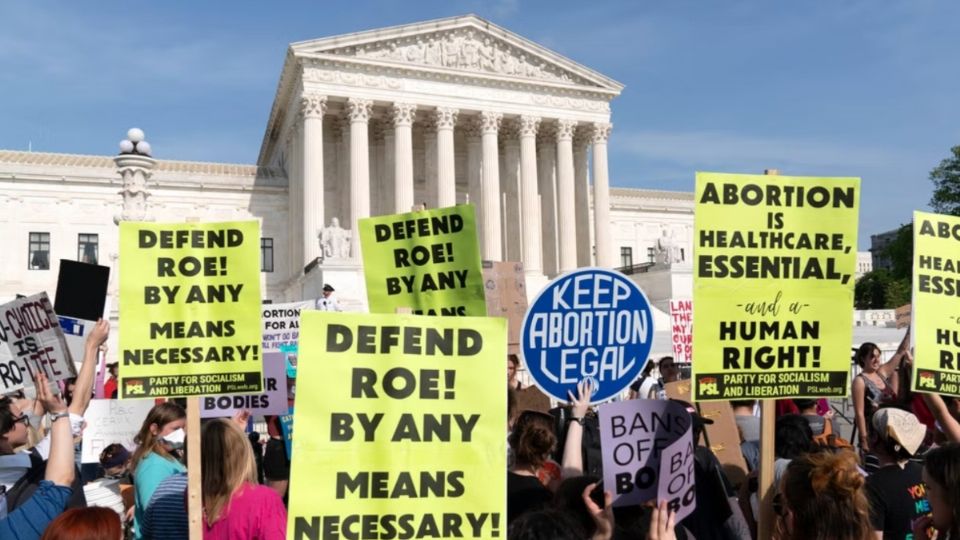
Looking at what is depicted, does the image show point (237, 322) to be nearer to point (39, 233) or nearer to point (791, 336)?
point (791, 336)

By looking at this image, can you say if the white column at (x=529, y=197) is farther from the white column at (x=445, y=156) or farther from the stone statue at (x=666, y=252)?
the stone statue at (x=666, y=252)

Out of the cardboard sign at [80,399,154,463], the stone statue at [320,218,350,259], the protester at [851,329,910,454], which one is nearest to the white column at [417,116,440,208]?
the stone statue at [320,218,350,259]

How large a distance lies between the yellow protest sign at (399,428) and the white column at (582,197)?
166ft

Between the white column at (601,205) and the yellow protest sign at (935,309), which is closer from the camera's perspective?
the yellow protest sign at (935,309)

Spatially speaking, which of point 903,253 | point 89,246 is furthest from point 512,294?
point 903,253

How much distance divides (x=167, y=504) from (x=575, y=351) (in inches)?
115

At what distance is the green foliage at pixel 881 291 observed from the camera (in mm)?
71875

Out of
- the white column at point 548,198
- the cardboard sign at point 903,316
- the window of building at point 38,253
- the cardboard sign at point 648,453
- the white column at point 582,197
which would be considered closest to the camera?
the cardboard sign at point 648,453

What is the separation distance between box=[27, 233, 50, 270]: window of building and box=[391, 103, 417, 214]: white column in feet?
67.4

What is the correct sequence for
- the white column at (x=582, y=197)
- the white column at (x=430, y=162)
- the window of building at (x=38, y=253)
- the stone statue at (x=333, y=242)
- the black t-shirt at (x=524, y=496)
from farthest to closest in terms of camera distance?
the white column at (x=582, y=197) → the white column at (x=430, y=162) → the window of building at (x=38, y=253) → the stone statue at (x=333, y=242) → the black t-shirt at (x=524, y=496)

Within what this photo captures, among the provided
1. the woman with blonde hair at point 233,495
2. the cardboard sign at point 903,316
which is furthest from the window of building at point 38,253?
the woman with blonde hair at point 233,495

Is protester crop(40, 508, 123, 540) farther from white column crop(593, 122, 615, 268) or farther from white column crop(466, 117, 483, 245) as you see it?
white column crop(593, 122, 615, 268)

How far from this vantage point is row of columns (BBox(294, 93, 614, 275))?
48219 mm

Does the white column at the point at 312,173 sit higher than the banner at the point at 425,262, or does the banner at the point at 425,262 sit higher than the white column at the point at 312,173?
the white column at the point at 312,173
